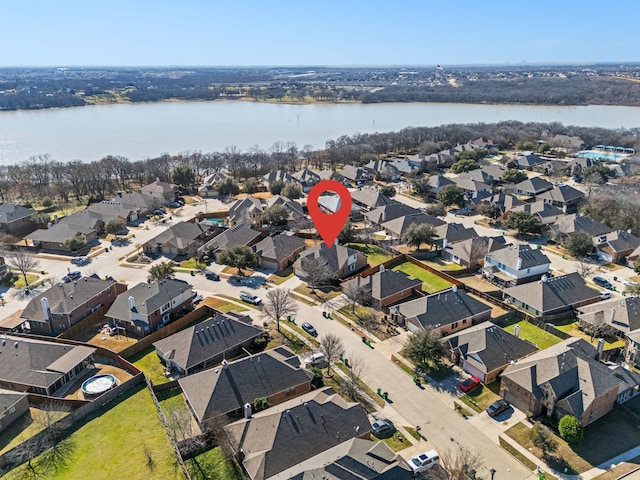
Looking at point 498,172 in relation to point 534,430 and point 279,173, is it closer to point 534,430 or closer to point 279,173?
point 279,173

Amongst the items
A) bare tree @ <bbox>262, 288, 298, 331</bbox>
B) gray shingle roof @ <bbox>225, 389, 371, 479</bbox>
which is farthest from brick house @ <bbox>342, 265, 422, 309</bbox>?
gray shingle roof @ <bbox>225, 389, 371, 479</bbox>

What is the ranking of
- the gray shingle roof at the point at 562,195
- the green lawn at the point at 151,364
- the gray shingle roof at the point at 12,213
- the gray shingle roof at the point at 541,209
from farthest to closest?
1. the gray shingle roof at the point at 562,195
2. the gray shingle roof at the point at 541,209
3. the gray shingle roof at the point at 12,213
4. the green lawn at the point at 151,364

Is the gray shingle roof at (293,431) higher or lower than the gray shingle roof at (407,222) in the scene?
lower

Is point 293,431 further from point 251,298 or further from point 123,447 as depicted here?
point 251,298

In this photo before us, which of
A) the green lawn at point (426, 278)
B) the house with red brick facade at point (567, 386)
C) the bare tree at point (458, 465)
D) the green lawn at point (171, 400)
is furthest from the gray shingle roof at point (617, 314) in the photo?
the green lawn at point (171, 400)

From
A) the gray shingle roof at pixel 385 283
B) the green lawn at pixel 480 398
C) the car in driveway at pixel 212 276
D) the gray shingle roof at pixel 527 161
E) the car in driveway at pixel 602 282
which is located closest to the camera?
the green lawn at pixel 480 398

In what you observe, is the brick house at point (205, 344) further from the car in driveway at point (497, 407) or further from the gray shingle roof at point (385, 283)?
the car in driveway at point (497, 407)
